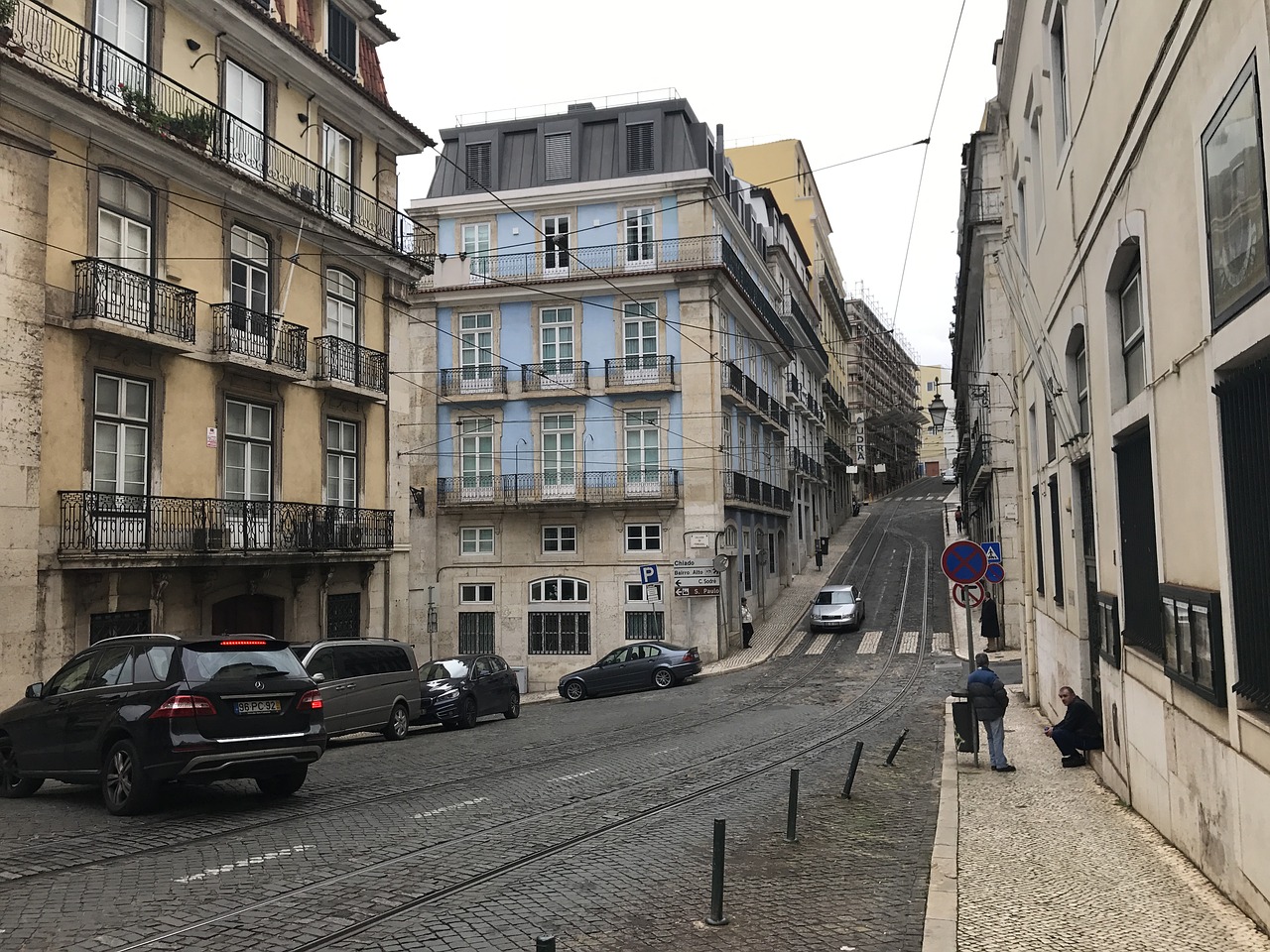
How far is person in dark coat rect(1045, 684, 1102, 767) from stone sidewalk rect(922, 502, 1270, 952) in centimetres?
67

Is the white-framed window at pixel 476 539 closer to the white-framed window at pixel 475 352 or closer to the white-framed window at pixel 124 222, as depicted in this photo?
the white-framed window at pixel 475 352

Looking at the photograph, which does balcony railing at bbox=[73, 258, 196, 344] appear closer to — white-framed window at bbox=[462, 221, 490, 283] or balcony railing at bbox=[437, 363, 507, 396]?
balcony railing at bbox=[437, 363, 507, 396]

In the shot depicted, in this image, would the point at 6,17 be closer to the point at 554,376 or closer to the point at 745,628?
the point at 554,376

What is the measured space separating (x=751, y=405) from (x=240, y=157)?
78.0ft

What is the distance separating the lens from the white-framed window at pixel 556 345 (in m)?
37.3

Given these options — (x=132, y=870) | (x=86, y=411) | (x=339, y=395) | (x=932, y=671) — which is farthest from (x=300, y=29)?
(x=932, y=671)

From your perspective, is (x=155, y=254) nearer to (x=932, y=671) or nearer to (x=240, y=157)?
(x=240, y=157)

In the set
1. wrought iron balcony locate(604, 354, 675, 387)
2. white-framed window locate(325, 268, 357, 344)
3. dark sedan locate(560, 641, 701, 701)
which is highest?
wrought iron balcony locate(604, 354, 675, 387)

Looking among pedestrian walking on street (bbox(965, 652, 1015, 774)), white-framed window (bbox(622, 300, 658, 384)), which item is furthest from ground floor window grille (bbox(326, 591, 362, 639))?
white-framed window (bbox(622, 300, 658, 384))

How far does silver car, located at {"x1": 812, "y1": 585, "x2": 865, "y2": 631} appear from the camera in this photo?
3797cm

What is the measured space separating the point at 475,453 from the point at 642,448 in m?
6.24

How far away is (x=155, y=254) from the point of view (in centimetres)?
1842

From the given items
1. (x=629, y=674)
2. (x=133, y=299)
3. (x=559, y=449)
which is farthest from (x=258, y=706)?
(x=559, y=449)

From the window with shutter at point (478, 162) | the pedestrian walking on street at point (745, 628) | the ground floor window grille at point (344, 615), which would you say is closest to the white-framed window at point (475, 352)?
the window with shutter at point (478, 162)
